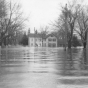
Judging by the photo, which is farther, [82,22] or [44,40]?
[44,40]

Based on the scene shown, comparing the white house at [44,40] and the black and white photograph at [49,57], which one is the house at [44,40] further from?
the black and white photograph at [49,57]

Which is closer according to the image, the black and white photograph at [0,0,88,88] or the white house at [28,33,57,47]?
the black and white photograph at [0,0,88,88]

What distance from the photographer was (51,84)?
6.75 meters

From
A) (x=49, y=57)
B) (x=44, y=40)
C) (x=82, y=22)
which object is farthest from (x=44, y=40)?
(x=49, y=57)

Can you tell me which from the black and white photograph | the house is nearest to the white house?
the house

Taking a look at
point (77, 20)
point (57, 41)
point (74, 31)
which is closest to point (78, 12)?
point (77, 20)

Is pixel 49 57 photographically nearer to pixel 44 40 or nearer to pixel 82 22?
pixel 82 22

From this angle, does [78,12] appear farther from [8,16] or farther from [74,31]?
[8,16]

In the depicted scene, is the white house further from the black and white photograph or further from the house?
the black and white photograph

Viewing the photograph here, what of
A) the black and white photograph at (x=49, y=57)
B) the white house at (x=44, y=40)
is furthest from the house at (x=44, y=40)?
the black and white photograph at (x=49, y=57)

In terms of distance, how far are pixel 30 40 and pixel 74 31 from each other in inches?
3264

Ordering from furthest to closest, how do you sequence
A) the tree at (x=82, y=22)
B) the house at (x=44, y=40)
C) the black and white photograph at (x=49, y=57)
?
the house at (x=44, y=40)
the tree at (x=82, y=22)
the black and white photograph at (x=49, y=57)

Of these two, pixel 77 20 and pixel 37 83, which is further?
pixel 77 20

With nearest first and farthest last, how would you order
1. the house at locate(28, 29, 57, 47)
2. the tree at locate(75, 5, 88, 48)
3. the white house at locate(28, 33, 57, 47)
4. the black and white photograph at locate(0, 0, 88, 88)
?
1. the black and white photograph at locate(0, 0, 88, 88)
2. the tree at locate(75, 5, 88, 48)
3. the house at locate(28, 29, 57, 47)
4. the white house at locate(28, 33, 57, 47)
